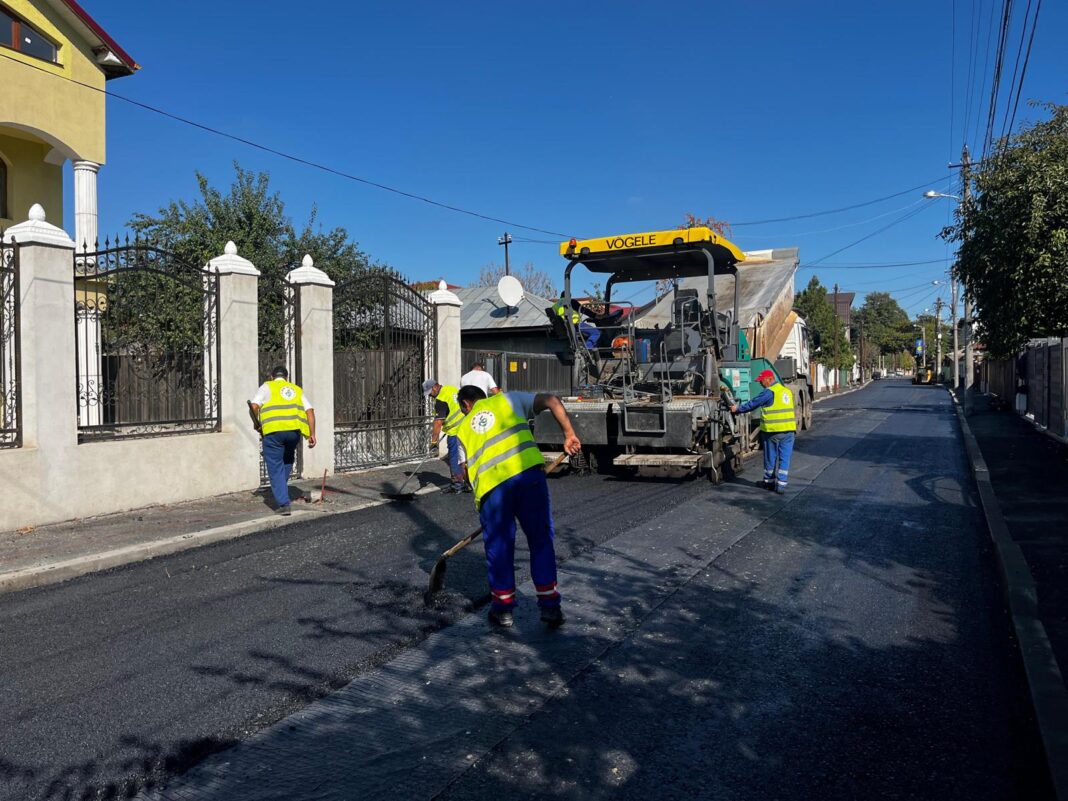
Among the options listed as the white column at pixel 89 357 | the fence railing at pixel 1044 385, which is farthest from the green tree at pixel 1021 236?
the white column at pixel 89 357

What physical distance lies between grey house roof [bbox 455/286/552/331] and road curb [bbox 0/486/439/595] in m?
15.0

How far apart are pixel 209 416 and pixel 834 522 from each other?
22.5 ft

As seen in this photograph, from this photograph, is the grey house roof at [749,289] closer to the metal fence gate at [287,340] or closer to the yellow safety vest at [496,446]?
the metal fence gate at [287,340]

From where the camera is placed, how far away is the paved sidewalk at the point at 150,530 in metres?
6.09

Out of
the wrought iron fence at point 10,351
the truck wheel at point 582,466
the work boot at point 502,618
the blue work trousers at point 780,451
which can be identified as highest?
the wrought iron fence at point 10,351

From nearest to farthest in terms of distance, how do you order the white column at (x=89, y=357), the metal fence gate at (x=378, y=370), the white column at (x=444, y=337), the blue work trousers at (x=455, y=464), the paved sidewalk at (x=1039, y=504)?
the paved sidewalk at (x=1039, y=504)
the white column at (x=89, y=357)
the blue work trousers at (x=455, y=464)
the metal fence gate at (x=378, y=370)
the white column at (x=444, y=337)

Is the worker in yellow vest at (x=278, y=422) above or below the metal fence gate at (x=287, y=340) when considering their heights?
below

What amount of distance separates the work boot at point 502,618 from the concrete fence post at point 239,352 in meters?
5.62

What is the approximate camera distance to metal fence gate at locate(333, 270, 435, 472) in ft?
37.8

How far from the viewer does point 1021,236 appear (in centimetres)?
1201

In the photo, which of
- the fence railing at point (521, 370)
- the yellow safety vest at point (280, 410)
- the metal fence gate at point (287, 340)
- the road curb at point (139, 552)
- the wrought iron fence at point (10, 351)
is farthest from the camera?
the fence railing at point (521, 370)

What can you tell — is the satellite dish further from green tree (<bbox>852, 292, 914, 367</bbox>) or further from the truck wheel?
green tree (<bbox>852, 292, 914, 367</bbox>)

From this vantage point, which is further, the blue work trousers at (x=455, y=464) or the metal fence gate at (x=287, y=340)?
the metal fence gate at (x=287, y=340)

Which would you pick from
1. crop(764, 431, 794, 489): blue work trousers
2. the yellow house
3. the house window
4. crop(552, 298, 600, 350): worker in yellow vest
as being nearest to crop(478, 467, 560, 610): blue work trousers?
crop(764, 431, 794, 489): blue work trousers
